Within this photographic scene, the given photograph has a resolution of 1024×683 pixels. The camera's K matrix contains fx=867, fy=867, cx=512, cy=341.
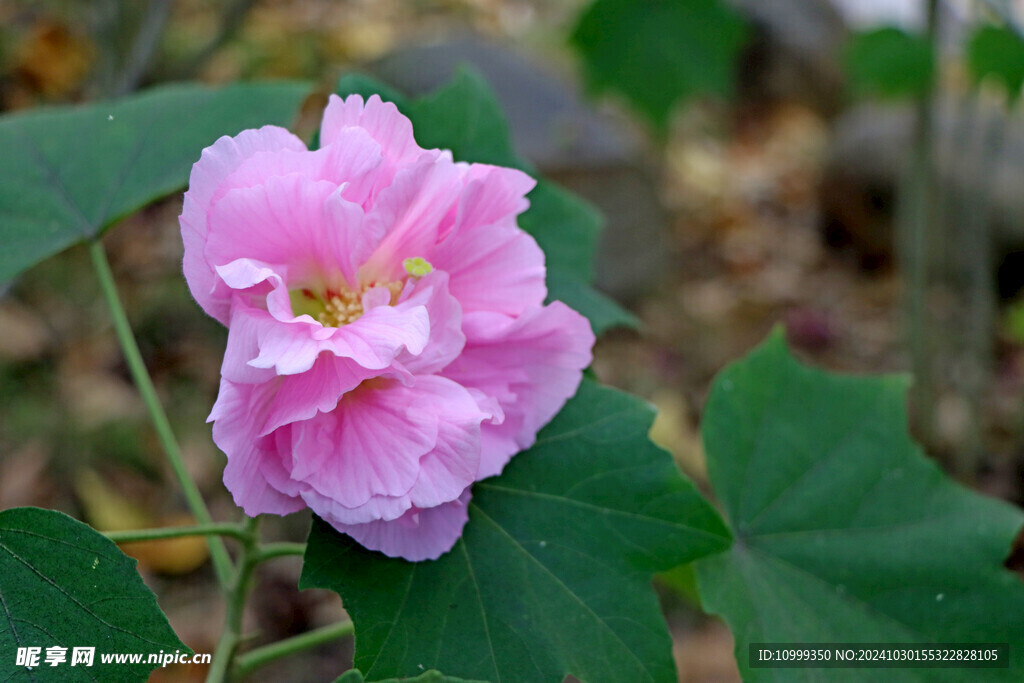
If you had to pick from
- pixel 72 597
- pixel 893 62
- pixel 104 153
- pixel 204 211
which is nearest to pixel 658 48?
pixel 893 62

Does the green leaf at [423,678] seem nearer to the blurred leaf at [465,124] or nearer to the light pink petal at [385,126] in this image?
the light pink petal at [385,126]

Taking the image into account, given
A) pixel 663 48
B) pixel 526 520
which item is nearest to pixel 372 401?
pixel 526 520

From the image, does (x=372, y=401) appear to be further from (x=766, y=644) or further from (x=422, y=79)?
(x=422, y=79)

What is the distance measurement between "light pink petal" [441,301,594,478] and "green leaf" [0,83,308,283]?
0.43 m

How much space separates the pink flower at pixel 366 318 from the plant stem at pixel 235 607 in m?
0.17

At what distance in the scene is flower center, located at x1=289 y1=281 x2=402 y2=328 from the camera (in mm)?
689

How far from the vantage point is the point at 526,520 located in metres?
0.77

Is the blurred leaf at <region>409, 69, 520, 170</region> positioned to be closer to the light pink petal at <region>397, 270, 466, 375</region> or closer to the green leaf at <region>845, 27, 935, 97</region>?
the light pink petal at <region>397, 270, 466, 375</region>

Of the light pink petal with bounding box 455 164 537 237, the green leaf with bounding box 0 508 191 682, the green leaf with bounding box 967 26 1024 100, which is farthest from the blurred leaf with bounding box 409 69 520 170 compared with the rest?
the green leaf with bounding box 967 26 1024 100

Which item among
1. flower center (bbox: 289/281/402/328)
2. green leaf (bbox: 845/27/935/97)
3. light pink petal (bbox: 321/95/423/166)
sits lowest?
flower center (bbox: 289/281/402/328)

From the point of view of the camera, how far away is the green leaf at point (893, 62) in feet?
6.49

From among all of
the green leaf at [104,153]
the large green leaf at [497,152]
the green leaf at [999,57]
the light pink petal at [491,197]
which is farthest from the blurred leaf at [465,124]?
the green leaf at [999,57]

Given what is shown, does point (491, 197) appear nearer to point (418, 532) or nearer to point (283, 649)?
point (418, 532)

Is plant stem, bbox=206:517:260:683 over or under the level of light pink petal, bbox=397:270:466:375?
under
